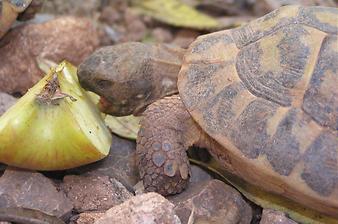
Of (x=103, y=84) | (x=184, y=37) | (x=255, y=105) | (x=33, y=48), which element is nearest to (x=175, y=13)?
(x=184, y=37)

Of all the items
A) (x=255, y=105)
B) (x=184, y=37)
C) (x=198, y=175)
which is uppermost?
(x=255, y=105)

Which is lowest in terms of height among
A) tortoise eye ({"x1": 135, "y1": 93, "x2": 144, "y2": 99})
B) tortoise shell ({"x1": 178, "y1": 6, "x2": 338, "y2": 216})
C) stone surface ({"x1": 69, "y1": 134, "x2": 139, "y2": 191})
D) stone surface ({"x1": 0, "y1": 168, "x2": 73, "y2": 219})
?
stone surface ({"x1": 69, "y1": 134, "x2": 139, "y2": 191})

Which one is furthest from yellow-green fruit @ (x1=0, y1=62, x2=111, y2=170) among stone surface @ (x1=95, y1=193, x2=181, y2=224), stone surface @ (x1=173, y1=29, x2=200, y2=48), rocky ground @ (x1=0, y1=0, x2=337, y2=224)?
stone surface @ (x1=173, y1=29, x2=200, y2=48)

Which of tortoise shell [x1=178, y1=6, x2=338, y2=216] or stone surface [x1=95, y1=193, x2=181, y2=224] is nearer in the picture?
stone surface [x1=95, y1=193, x2=181, y2=224]

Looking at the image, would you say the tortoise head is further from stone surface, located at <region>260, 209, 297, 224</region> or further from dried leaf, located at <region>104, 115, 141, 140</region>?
stone surface, located at <region>260, 209, 297, 224</region>

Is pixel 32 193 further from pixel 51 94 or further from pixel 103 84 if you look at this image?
pixel 103 84

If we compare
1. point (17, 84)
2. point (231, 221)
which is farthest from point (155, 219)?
point (17, 84)

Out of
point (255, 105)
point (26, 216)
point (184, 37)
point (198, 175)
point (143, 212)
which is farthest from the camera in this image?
point (184, 37)
